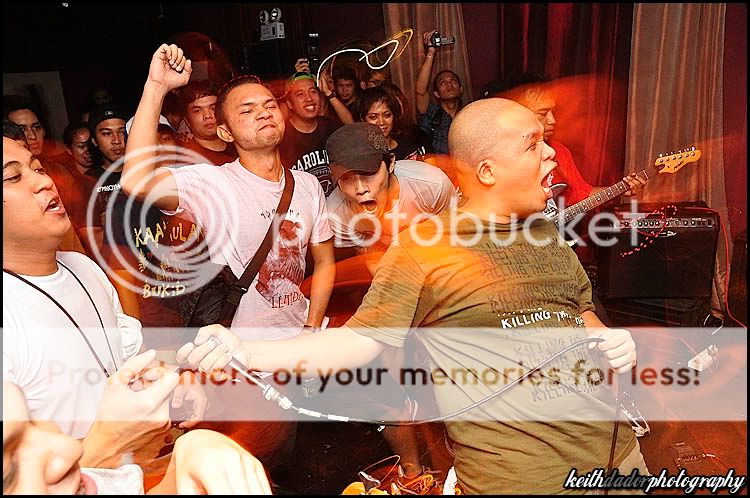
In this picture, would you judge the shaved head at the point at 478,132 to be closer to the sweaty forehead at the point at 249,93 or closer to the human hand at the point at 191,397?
the sweaty forehead at the point at 249,93

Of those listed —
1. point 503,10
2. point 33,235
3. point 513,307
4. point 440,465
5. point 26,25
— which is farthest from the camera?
point 503,10

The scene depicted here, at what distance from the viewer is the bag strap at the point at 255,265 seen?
1.53 meters

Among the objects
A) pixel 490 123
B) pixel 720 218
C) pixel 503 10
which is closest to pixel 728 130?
pixel 720 218

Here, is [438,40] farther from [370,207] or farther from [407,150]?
[370,207]

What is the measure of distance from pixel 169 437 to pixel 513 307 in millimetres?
645

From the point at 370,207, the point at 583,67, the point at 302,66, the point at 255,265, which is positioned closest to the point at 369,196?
the point at 370,207

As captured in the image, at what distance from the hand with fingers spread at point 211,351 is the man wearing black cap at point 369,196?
613 millimetres

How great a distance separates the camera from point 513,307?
1112 mm

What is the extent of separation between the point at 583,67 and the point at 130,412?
246 cm

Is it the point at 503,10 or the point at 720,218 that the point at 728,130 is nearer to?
the point at 720,218

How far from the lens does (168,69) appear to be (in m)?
1.23

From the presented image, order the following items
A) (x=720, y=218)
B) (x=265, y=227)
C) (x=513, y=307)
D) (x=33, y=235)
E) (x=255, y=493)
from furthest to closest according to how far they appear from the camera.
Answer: (x=720, y=218)
(x=265, y=227)
(x=513, y=307)
(x=33, y=235)
(x=255, y=493)

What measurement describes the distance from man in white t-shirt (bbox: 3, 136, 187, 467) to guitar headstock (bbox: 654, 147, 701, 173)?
1.90 m
